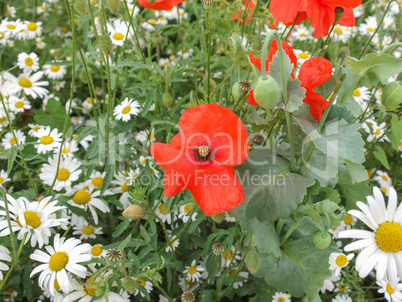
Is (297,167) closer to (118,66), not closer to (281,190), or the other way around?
(281,190)

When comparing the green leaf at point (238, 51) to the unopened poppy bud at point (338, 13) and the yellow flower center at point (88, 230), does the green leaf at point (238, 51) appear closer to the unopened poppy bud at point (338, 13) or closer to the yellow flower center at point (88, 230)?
the unopened poppy bud at point (338, 13)

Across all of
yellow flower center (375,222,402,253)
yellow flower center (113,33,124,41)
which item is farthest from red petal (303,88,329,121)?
yellow flower center (113,33,124,41)

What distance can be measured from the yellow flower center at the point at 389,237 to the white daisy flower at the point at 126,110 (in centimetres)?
119

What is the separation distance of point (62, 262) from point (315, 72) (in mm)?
1072

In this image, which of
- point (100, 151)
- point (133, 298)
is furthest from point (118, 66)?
point (133, 298)

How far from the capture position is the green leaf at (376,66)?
0.96 metres

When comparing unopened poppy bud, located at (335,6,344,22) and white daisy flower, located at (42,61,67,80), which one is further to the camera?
white daisy flower, located at (42,61,67,80)

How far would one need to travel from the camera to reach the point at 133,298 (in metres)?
1.71

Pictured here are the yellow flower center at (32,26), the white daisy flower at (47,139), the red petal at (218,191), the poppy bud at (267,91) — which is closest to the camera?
the poppy bud at (267,91)

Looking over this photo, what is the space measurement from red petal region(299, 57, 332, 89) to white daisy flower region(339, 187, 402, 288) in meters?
0.45

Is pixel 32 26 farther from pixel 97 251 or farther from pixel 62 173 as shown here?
pixel 97 251

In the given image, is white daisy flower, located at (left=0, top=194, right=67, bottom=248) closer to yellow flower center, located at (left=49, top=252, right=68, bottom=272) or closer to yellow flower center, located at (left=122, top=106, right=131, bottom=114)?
yellow flower center, located at (left=49, top=252, right=68, bottom=272)

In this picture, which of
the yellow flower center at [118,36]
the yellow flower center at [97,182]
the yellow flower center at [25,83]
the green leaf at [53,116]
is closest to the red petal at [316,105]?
the yellow flower center at [97,182]

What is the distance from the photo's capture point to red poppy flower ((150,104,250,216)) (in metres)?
1.03
